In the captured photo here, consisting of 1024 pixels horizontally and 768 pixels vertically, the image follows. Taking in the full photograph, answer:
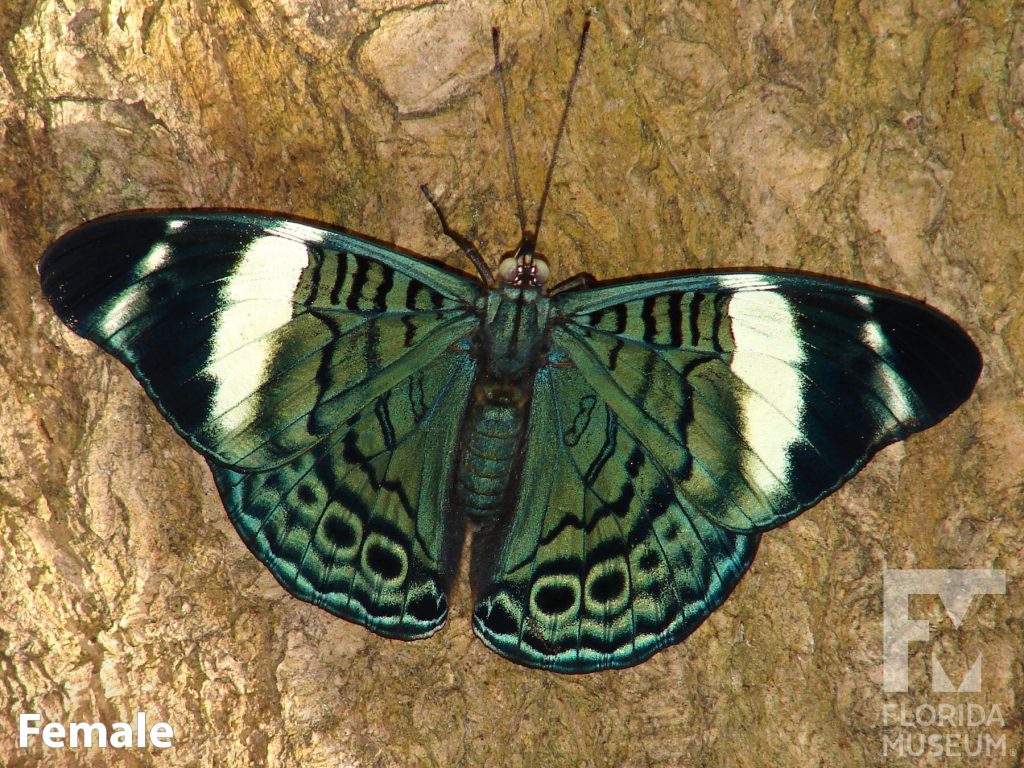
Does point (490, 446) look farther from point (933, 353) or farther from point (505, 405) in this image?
point (933, 353)

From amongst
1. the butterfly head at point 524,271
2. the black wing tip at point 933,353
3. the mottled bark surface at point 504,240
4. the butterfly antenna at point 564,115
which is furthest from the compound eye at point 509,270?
the black wing tip at point 933,353

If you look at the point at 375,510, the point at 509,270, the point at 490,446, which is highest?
the point at 509,270

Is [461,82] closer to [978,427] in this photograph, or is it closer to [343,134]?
[343,134]

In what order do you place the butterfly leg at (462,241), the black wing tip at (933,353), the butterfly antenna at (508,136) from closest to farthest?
the black wing tip at (933,353) < the butterfly antenna at (508,136) < the butterfly leg at (462,241)

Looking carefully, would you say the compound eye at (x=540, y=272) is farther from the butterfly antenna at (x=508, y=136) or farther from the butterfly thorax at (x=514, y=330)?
the butterfly antenna at (x=508, y=136)

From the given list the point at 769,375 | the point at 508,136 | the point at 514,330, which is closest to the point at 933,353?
the point at 769,375

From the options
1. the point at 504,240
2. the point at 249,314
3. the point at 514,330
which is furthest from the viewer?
the point at 504,240

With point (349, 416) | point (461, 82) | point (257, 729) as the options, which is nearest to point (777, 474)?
point (349, 416)

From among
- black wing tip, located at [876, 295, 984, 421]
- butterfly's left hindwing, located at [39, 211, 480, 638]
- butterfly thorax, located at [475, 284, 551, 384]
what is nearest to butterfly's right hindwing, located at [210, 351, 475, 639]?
butterfly's left hindwing, located at [39, 211, 480, 638]
